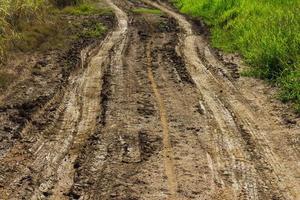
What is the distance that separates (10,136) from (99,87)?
2.74 meters

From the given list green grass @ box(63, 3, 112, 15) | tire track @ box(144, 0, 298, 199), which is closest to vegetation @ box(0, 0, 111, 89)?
green grass @ box(63, 3, 112, 15)

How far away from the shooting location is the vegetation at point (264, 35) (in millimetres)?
9906

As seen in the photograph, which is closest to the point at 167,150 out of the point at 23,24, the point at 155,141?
the point at 155,141

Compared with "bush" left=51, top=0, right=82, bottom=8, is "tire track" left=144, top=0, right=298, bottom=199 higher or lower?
lower

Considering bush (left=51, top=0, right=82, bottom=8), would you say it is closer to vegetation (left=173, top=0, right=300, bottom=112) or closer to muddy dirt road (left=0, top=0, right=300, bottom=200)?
vegetation (left=173, top=0, right=300, bottom=112)

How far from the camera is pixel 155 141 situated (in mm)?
6992

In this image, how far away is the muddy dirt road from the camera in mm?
5719

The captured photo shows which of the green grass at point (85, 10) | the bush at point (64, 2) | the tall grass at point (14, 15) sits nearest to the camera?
the tall grass at point (14, 15)

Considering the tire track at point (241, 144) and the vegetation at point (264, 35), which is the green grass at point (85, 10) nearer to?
the vegetation at point (264, 35)

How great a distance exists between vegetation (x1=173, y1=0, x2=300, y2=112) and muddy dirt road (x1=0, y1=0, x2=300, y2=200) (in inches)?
26.1

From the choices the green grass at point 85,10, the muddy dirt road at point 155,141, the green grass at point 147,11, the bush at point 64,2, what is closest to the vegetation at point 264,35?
the muddy dirt road at point 155,141

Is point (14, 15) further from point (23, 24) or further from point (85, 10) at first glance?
point (85, 10)

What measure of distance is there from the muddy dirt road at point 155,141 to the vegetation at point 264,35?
66cm

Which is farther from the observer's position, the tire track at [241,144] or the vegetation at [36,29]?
the vegetation at [36,29]
